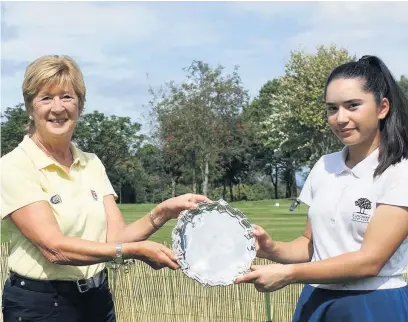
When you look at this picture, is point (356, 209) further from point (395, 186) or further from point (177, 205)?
point (177, 205)

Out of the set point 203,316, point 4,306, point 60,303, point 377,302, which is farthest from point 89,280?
point 203,316

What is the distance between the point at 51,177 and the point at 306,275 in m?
1.30

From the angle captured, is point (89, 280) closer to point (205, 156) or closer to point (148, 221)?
point (148, 221)

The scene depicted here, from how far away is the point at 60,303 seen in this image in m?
3.24

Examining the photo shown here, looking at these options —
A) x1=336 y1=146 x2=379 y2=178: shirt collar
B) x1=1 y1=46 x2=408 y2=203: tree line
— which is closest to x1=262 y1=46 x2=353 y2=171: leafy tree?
x1=1 y1=46 x2=408 y2=203: tree line

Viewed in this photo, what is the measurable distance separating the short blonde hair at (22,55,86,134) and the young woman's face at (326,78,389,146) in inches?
48.7

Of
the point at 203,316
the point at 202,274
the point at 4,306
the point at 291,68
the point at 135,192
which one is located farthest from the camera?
the point at 135,192

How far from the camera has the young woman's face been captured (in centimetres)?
282

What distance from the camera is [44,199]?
3.09 meters

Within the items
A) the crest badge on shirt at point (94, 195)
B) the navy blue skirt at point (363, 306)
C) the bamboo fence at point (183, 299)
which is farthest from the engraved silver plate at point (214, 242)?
the bamboo fence at point (183, 299)

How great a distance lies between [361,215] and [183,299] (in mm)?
4100

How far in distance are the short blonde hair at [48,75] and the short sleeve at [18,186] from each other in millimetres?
300

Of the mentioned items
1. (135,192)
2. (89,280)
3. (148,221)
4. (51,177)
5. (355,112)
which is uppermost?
(355,112)

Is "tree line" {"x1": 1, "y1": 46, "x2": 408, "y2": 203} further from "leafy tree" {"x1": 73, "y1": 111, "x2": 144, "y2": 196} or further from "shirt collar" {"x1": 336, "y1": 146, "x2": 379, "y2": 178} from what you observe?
"shirt collar" {"x1": 336, "y1": 146, "x2": 379, "y2": 178}
